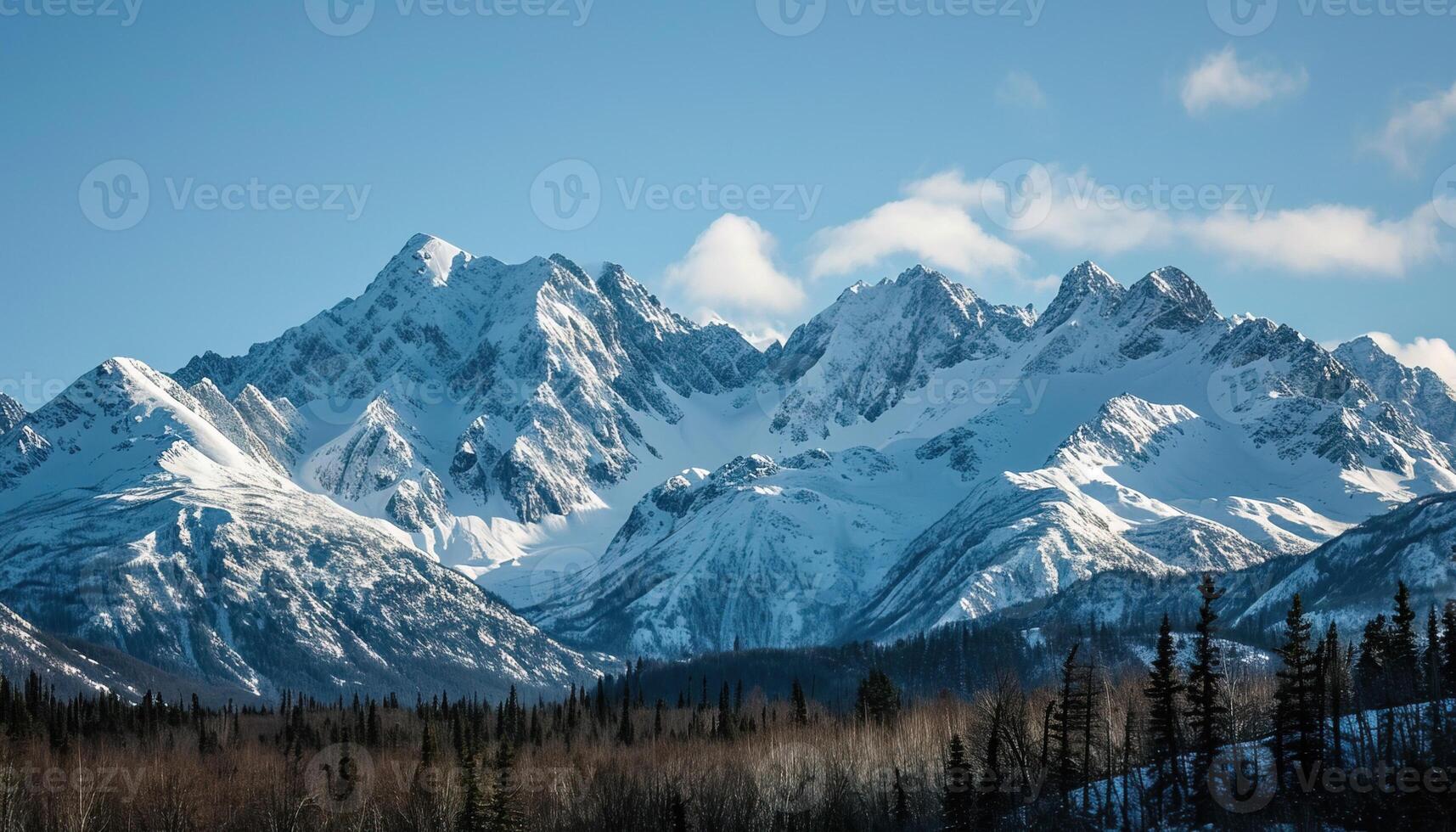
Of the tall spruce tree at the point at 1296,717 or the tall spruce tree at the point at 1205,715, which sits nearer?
the tall spruce tree at the point at 1205,715

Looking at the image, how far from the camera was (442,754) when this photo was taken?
16188cm

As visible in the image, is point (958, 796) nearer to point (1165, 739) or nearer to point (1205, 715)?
point (1165, 739)

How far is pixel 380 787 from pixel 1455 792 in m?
89.2

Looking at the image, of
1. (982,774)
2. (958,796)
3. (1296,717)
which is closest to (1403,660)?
(1296,717)

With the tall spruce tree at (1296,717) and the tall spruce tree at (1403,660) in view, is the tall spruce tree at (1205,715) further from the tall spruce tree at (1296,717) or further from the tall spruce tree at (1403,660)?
the tall spruce tree at (1403,660)

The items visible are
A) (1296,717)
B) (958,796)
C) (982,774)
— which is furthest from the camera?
(982,774)

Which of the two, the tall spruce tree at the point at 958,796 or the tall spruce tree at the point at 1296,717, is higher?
the tall spruce tree at the point at 1296,717

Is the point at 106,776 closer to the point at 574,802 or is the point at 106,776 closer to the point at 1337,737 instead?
the point at 574,802

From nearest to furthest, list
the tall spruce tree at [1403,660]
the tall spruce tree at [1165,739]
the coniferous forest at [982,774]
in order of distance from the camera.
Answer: the coniferous forest at [982,774] → the tall spruce tree at [1165,739] → the tall spruce tree at [1403,660]

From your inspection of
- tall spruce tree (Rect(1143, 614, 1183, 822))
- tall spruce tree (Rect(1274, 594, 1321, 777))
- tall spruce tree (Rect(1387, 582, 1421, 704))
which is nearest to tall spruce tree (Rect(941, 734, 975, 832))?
tall spruce tree (Rect(1143, 614, 1183, 822))

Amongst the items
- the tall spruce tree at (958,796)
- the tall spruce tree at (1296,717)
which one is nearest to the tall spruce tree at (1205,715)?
the tall spruce tree at (1296,717)

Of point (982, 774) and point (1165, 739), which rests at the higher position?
point (1165, 739)

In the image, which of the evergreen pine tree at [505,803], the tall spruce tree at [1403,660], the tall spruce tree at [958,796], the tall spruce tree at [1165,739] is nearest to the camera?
the tall spruce tree at [1165,739]

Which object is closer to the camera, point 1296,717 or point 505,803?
point 1296,717
